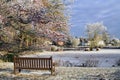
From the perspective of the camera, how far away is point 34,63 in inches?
638

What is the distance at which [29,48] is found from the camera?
21.0 metres

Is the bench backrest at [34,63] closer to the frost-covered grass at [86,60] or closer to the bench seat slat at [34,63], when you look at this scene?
the bench seat slat at [34,63]

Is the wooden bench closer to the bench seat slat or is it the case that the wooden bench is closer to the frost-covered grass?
the bench seat slat

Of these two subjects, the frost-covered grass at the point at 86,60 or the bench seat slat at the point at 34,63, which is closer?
the bench seat slat at the point at 34,63

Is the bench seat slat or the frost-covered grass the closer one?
the bench seat slat

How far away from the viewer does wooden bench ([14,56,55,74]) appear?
626 inches

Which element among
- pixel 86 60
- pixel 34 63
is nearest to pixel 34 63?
pixel 34 63

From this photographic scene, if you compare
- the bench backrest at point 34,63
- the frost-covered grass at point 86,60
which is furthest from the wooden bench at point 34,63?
the frost-covered grass at point 86,60

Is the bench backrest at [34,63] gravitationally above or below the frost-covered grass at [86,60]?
above

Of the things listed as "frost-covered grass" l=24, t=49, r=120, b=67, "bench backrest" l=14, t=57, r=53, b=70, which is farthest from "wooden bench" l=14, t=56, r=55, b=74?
"frost-covered grass" l=24, t=49, r=120, b=67

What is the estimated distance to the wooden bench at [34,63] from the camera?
15.9 m

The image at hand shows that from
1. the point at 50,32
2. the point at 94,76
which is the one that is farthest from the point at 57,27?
the point at 94,76

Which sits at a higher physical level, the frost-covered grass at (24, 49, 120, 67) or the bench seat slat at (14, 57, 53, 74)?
the bench seat slat at (14, 57, 53, 74)

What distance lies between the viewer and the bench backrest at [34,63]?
15.9 meters
